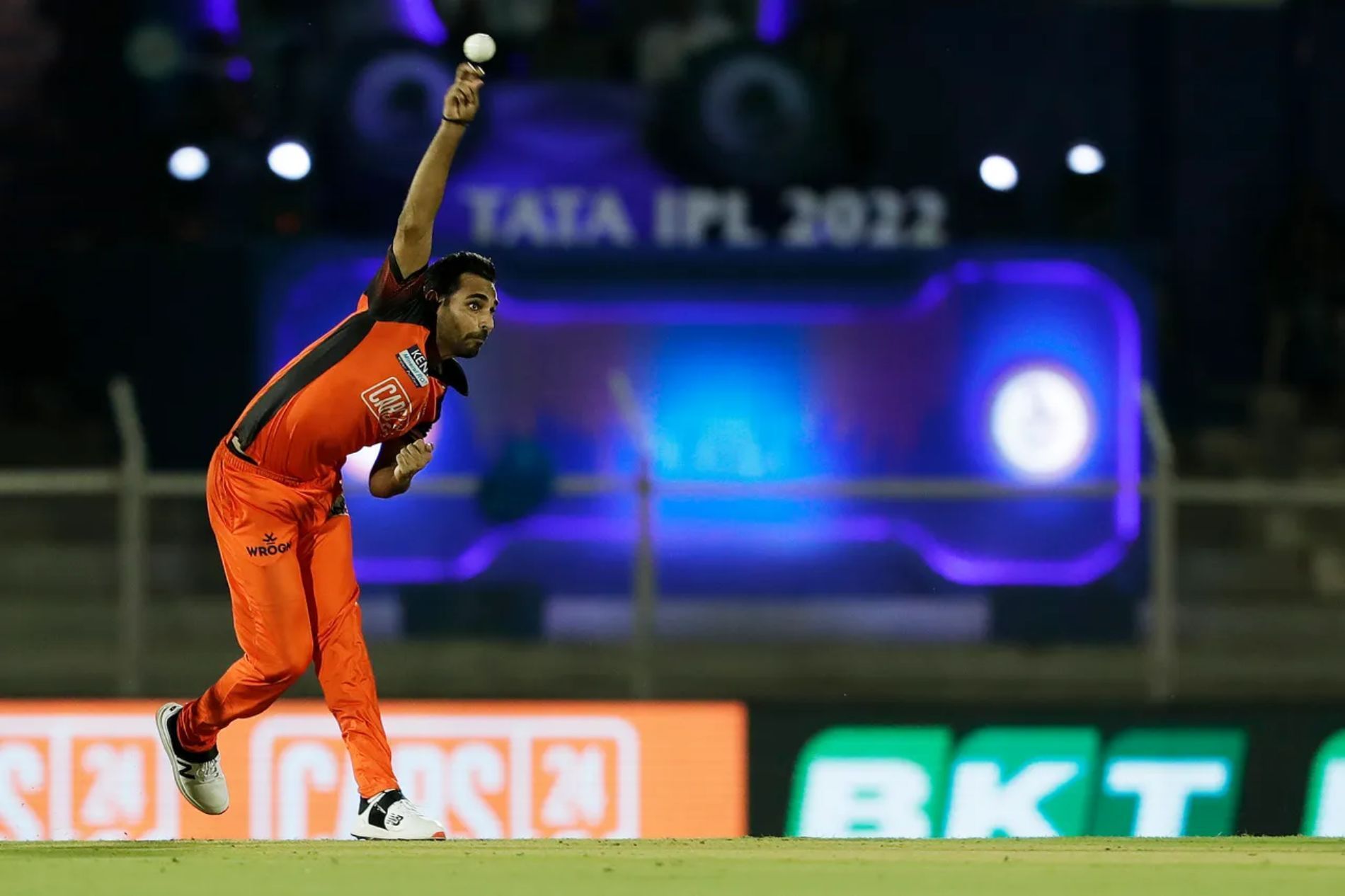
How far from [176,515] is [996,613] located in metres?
4.90

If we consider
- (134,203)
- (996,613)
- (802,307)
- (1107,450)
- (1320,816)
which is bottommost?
(1320,816)

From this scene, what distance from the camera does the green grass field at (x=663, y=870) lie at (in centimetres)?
575

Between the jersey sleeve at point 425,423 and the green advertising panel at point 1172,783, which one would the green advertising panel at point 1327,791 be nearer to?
the green advertising panel at point 1172,783

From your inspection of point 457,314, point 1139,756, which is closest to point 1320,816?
point 1139,756

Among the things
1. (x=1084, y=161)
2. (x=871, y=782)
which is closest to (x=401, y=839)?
(x=871, y=782)

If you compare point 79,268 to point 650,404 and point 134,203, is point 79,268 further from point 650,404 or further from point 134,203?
point 650,404

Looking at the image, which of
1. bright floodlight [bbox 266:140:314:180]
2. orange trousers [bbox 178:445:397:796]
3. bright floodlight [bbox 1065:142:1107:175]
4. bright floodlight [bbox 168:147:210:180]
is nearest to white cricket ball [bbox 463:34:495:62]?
orange trousers [bbox 178:445:397:796]

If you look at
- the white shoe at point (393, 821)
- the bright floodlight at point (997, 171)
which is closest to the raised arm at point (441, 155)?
the white shoe at point (393, 821)

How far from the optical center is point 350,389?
685 centimetres

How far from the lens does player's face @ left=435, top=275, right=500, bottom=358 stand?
22.7ft

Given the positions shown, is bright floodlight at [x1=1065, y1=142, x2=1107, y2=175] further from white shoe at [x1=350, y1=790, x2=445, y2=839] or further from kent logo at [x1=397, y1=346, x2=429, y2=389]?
white shoe at [x1=350, y1=790, x2=445, y2=839]

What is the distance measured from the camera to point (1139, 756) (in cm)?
1012

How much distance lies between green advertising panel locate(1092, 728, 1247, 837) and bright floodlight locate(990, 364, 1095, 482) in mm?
3870

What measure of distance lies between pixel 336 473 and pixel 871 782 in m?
3.74
